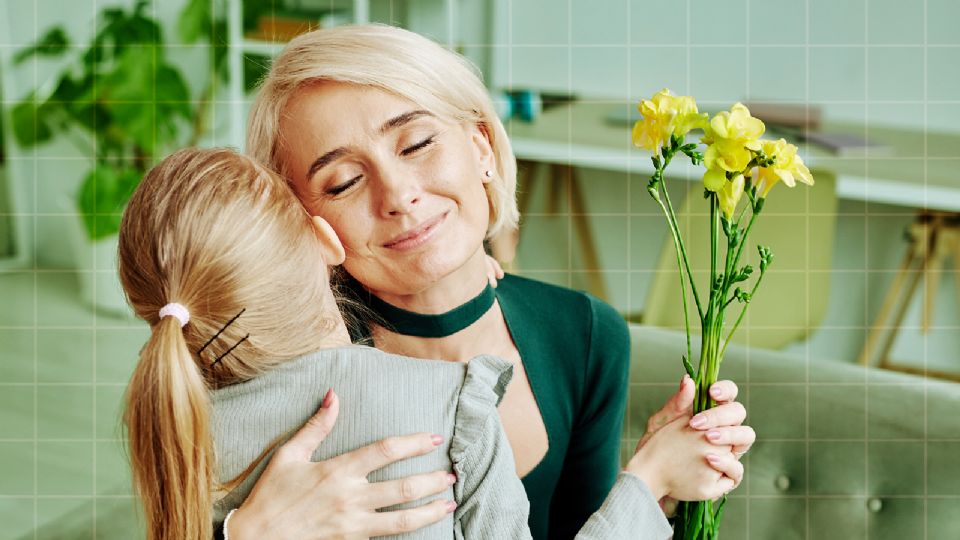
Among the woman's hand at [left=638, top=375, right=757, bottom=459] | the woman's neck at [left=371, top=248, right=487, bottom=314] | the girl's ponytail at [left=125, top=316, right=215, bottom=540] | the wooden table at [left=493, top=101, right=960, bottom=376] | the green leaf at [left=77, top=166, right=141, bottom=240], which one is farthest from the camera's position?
the green leaf at [left=77, top=166, right=141, bottom=240]

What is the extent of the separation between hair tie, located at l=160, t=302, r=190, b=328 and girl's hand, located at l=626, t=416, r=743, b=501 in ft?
1.73

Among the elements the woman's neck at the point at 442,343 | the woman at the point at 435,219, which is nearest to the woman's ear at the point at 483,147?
the woman at the point at 435,219

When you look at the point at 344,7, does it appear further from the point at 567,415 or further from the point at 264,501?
the point at 264,501

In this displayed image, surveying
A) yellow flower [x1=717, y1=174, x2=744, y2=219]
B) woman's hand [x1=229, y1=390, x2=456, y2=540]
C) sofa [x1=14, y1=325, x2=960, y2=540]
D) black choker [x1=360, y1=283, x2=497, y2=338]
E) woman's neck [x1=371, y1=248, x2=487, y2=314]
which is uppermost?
yellow flower [x1=717, y1=174, x2=744, y2=219]

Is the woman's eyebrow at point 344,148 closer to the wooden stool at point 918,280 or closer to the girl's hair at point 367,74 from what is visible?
the girl's hair at point 367,74

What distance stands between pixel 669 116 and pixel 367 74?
15.1 inches

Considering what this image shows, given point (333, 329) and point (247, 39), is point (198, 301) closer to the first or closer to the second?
point (333, 329)

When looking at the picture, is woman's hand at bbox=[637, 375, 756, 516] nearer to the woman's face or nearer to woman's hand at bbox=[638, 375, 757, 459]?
woman's hand at bbox=[638, 375, 757, 459]

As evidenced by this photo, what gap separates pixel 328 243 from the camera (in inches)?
41.5

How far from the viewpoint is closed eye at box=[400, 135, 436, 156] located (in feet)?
3.64

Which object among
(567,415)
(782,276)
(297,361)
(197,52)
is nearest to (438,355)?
(567,415)

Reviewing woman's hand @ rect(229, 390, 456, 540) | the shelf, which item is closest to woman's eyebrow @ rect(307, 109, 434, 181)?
woman's hand @ rect(229, 390, 456, 540)

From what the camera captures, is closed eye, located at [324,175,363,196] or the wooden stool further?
the wooden stool

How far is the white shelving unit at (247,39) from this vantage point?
1.71 metres
